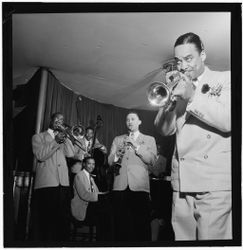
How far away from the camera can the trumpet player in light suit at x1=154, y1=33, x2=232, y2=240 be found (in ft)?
10.5

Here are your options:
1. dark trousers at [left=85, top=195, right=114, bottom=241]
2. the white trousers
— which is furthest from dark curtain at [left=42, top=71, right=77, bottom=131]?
the white trousers

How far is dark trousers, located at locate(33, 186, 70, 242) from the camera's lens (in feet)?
10.5

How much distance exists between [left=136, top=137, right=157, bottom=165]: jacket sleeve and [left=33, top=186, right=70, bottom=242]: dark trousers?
2.07 ft

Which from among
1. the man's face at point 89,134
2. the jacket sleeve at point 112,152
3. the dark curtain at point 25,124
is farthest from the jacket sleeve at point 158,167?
the dark curtain at point 25,124

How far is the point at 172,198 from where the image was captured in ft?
10.5

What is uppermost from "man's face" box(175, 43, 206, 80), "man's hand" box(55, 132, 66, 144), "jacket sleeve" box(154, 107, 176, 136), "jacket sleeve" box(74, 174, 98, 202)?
"man's face" box(175, 43, 206, 80)

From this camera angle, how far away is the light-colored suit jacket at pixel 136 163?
3.20 m

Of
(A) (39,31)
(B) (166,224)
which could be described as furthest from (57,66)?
(B) (166,224)

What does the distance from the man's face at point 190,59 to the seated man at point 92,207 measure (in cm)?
116

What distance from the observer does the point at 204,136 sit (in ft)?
10.6

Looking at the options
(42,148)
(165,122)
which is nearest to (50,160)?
(42,148)

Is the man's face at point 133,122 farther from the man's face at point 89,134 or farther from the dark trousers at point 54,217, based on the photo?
the dark trousers at point 54,217

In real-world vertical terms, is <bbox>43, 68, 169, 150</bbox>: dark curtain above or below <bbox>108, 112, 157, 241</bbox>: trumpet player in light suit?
above

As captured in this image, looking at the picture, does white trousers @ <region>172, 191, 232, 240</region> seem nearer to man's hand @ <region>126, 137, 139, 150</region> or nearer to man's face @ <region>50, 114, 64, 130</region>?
man's hand @ <region>126, 137, 139, 150</region>
